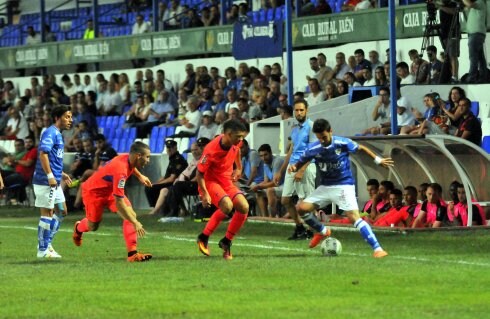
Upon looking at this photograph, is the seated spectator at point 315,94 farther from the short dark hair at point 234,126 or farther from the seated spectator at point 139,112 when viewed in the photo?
the short dark hair at point 234,126

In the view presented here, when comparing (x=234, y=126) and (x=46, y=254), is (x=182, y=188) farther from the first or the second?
(x=234, y=126)

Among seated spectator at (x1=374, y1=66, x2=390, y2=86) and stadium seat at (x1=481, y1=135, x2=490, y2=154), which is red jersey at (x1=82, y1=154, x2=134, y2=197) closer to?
stadium seat at (x1=481, y1=135, x2=490, y2=154)

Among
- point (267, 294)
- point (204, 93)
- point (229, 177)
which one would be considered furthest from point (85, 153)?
point (267, 294)

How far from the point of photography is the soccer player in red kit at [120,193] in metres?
15.3

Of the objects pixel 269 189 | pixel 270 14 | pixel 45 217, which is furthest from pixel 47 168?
pixel 270 14

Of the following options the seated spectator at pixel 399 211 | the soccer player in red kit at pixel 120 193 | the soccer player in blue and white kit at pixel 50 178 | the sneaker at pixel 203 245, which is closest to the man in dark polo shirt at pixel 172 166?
the seated spectator at pixel 399 211

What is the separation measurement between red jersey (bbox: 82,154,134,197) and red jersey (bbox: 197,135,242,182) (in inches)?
37.6

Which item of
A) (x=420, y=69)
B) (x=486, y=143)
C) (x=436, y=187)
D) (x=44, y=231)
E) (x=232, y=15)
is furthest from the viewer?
(x=232, y=15)

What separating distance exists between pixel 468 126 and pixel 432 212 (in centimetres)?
206

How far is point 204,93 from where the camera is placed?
101ft

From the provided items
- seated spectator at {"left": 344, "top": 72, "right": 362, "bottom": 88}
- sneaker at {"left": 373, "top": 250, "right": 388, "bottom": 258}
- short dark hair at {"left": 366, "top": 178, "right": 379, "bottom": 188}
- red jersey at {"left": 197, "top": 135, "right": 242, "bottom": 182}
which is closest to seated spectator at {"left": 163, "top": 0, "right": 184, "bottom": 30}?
seated spectator at {"left": 344, "top": 72, "right": 362, "bottom": 88}

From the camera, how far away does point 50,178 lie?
16.2m

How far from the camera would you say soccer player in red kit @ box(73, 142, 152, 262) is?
603 inches

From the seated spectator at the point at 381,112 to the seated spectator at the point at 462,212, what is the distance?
13.1 ft
